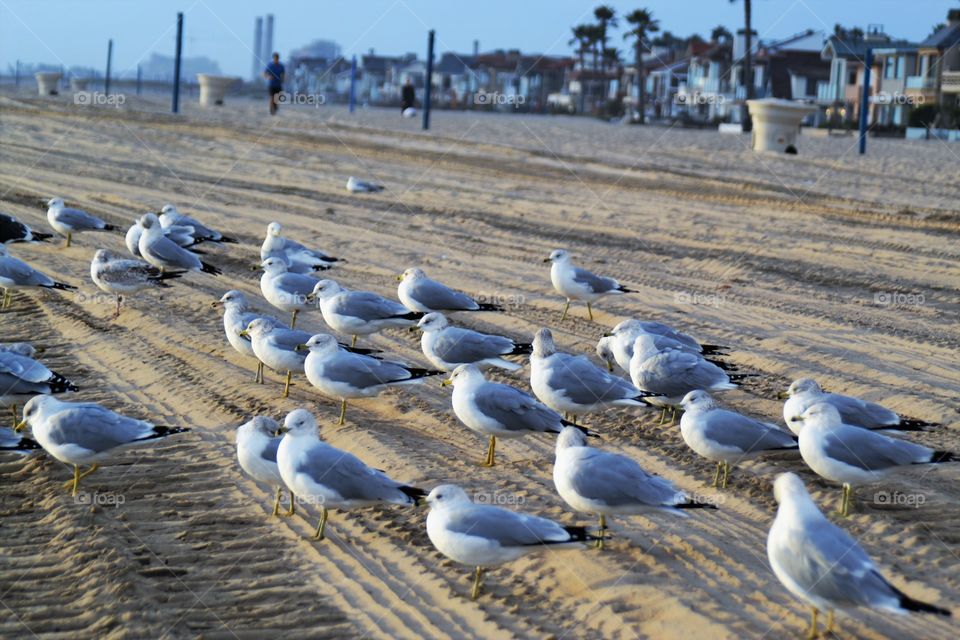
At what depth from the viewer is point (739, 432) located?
20.9 ft

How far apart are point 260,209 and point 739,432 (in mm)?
11158

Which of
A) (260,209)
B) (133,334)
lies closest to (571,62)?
(260,209)

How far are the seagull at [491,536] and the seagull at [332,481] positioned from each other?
54cm

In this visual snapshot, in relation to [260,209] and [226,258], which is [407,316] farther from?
[260,209]

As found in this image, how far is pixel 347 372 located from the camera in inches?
295

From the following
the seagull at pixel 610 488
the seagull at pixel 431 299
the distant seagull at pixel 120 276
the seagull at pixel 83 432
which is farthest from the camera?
the distant seagull at pixel 120 276

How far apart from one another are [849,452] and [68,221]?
32.0 ft

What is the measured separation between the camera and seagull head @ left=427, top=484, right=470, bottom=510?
213 inches

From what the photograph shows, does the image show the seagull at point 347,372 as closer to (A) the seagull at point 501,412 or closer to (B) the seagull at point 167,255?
(A) the seagull at point 501,412

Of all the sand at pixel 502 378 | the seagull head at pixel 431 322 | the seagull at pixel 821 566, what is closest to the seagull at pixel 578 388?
the sand at pixel 502 378

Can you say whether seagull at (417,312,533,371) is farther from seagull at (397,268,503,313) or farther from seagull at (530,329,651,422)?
seagull at (397,268,503,313)

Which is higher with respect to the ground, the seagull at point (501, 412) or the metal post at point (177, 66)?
the metal post at point (177, 66)

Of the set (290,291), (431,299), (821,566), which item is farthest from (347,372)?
(821,566)

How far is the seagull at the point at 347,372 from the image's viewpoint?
7.49 metres
